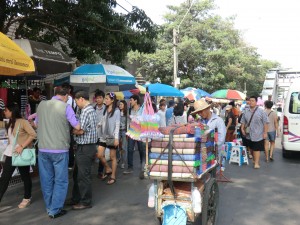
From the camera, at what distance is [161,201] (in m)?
4.04

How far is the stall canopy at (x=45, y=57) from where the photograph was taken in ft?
24.1

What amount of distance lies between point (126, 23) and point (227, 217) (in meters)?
5.75

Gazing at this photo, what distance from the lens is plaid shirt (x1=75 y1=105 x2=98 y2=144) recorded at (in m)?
5.17

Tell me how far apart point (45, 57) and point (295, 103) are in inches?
264

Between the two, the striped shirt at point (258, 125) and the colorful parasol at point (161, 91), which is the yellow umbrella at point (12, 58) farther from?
the colorful parasol at point (161, 91)

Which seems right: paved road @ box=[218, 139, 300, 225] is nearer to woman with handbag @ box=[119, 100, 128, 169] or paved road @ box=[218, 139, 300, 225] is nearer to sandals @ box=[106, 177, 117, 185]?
sandals @ box=[106, 177, 117, 185]

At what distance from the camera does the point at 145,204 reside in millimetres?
5691

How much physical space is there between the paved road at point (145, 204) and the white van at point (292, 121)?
5.82 ft

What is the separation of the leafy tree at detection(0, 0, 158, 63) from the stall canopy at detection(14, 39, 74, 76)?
0.92 m

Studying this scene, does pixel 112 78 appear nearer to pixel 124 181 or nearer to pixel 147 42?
pixel 147 42

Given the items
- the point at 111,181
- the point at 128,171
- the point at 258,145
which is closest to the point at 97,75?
the point at 128,171

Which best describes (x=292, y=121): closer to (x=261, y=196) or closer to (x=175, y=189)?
(x=261, y=196)

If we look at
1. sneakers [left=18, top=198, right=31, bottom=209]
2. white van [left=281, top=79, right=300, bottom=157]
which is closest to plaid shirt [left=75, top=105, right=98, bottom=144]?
sneakers [left=18, top=198, right=31, bottom=209]

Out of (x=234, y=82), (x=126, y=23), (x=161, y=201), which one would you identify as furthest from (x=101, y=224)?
(x=234, y=82)
